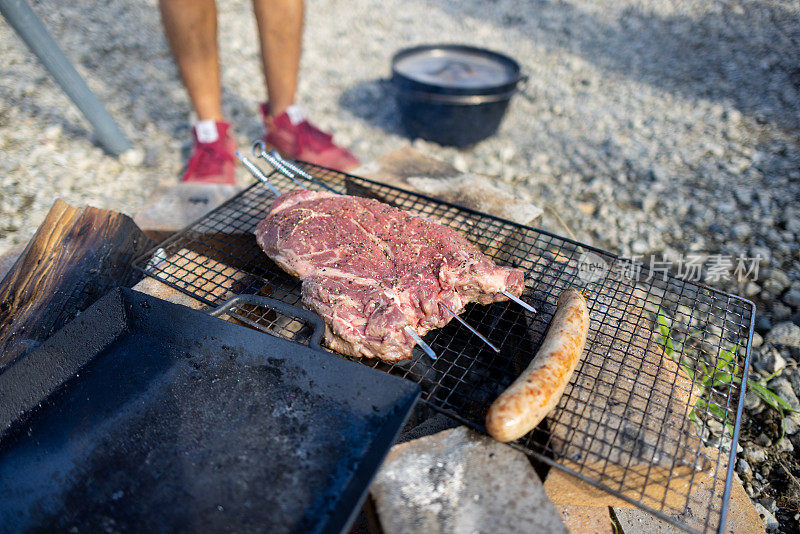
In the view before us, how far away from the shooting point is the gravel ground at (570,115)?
4164 millimetres

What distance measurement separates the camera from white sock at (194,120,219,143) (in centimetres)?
438

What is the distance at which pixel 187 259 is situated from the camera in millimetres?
2846

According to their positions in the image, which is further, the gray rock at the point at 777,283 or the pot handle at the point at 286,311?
the gray rock at the point at 777,283

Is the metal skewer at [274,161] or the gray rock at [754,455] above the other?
the metal skewer at [274,161]

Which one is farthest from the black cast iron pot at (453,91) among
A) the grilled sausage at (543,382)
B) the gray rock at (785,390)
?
the gray rock at (785,390)

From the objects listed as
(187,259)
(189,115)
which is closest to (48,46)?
(189,115)

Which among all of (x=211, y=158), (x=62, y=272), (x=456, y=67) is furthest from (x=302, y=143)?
(x=62, y=272)

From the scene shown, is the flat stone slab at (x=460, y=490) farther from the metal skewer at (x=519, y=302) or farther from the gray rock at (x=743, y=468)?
the gray rock at (x=743, y=468)

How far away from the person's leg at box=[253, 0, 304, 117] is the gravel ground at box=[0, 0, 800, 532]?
99cm

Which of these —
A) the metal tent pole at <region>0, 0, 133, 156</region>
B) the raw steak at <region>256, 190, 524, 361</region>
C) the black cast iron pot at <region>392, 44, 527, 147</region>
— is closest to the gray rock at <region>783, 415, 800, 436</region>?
the raw steak at <region>256, 190, 524, 361</region>

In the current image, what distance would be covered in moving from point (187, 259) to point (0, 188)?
289 cm

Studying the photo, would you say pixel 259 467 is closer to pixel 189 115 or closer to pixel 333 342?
pixel 333 342

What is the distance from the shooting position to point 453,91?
4.90 meters

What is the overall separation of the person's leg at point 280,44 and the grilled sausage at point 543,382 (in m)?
3.77
